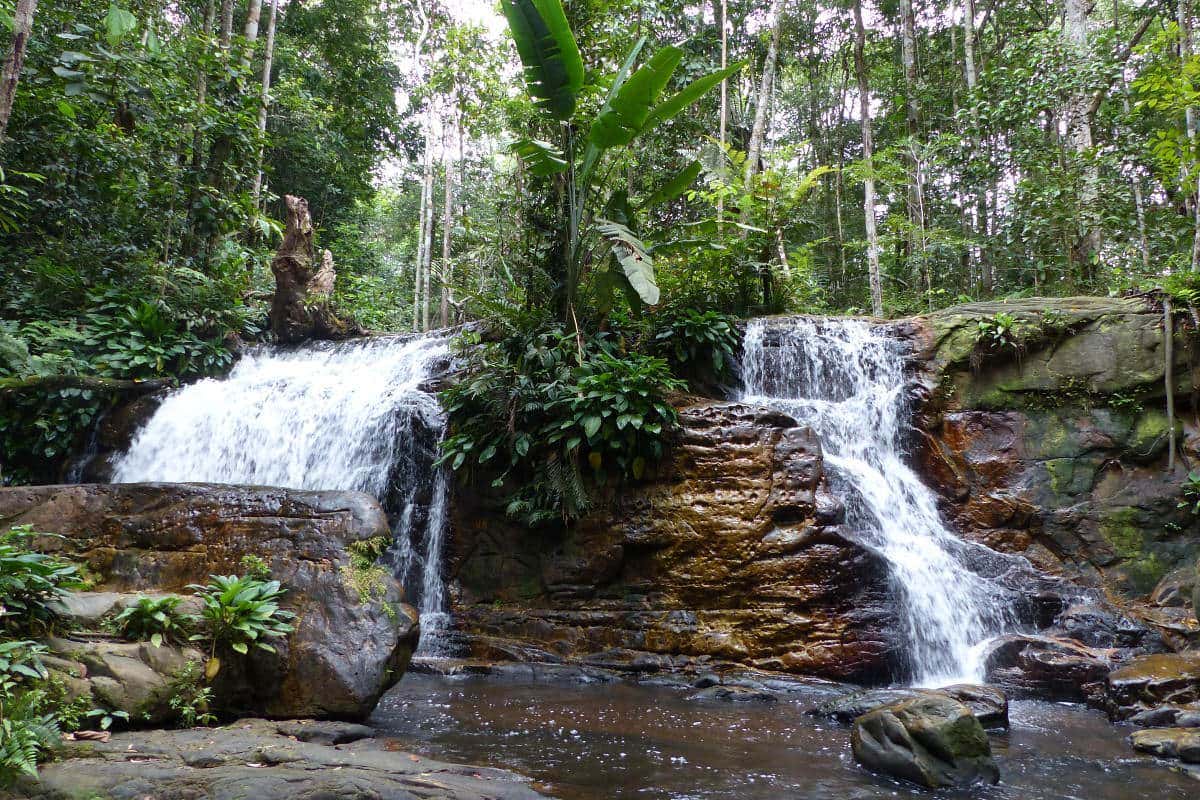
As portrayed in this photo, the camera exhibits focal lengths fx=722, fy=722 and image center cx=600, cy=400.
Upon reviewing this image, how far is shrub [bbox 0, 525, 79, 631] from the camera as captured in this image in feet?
13.1

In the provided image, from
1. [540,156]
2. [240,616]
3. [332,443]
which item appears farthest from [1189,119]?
[240,616]

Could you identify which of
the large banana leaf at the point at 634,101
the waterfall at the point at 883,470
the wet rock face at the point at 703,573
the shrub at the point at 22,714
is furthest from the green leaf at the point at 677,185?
the shrub at the point at 22,714

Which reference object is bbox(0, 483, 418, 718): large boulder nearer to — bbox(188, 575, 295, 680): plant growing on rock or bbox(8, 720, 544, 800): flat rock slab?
bbox(188, 575, 295, 680): plant growing on rock

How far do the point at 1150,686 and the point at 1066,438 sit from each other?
399cm

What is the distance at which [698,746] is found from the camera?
4.80m

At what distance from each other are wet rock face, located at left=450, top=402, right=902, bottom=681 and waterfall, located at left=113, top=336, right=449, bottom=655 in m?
0.59

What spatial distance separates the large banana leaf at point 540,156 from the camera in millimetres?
8602

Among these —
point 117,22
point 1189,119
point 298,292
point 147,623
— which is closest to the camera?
point 147,623

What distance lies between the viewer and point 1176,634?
7.18 metres

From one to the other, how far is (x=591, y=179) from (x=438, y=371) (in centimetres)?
381

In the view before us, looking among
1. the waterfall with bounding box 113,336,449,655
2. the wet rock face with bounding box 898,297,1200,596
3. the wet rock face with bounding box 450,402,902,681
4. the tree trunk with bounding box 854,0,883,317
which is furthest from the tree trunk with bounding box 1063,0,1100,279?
the waterfall with bounding box 113,336,449,655

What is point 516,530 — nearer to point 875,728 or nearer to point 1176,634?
point 875,728

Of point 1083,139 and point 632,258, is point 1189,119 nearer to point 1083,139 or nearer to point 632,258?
point 1083,139

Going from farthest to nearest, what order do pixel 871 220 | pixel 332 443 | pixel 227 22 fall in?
pixel 871 220
pixel 227 22
pixel 332 443
